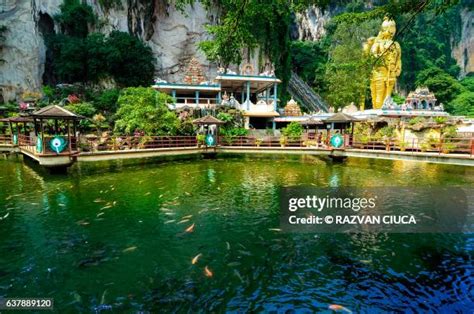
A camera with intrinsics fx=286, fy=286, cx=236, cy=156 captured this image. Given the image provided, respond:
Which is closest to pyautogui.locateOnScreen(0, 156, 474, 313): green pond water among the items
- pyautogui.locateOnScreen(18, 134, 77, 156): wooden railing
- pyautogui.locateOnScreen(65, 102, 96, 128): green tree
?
pyautogui.locateOnScreen(18, 134, 77, 156): wooden railing

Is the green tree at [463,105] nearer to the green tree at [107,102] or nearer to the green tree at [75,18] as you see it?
the green tree at [107,102]

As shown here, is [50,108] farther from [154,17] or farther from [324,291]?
[154,17]

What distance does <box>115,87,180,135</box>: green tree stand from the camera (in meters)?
19.5

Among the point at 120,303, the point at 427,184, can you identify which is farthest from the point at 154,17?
the point at 120,303

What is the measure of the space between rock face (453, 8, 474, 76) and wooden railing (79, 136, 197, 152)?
61397 millimetres

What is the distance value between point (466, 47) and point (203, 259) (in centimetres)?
7126

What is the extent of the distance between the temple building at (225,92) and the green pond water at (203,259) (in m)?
19.3

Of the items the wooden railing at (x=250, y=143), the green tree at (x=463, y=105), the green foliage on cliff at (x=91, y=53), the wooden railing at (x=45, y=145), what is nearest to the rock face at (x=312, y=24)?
the green tree at (x=463, y=105)

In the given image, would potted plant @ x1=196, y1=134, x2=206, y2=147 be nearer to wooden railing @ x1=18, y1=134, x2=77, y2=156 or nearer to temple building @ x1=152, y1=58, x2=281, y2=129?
temple building @ x1=152, y1=58, x2=281, y2=129

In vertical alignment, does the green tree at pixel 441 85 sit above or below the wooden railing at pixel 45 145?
above

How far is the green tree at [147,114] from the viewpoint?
1953 cm

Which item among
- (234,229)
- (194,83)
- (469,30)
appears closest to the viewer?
(234,229)

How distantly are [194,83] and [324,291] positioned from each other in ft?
98.4

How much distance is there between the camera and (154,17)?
38125mm
